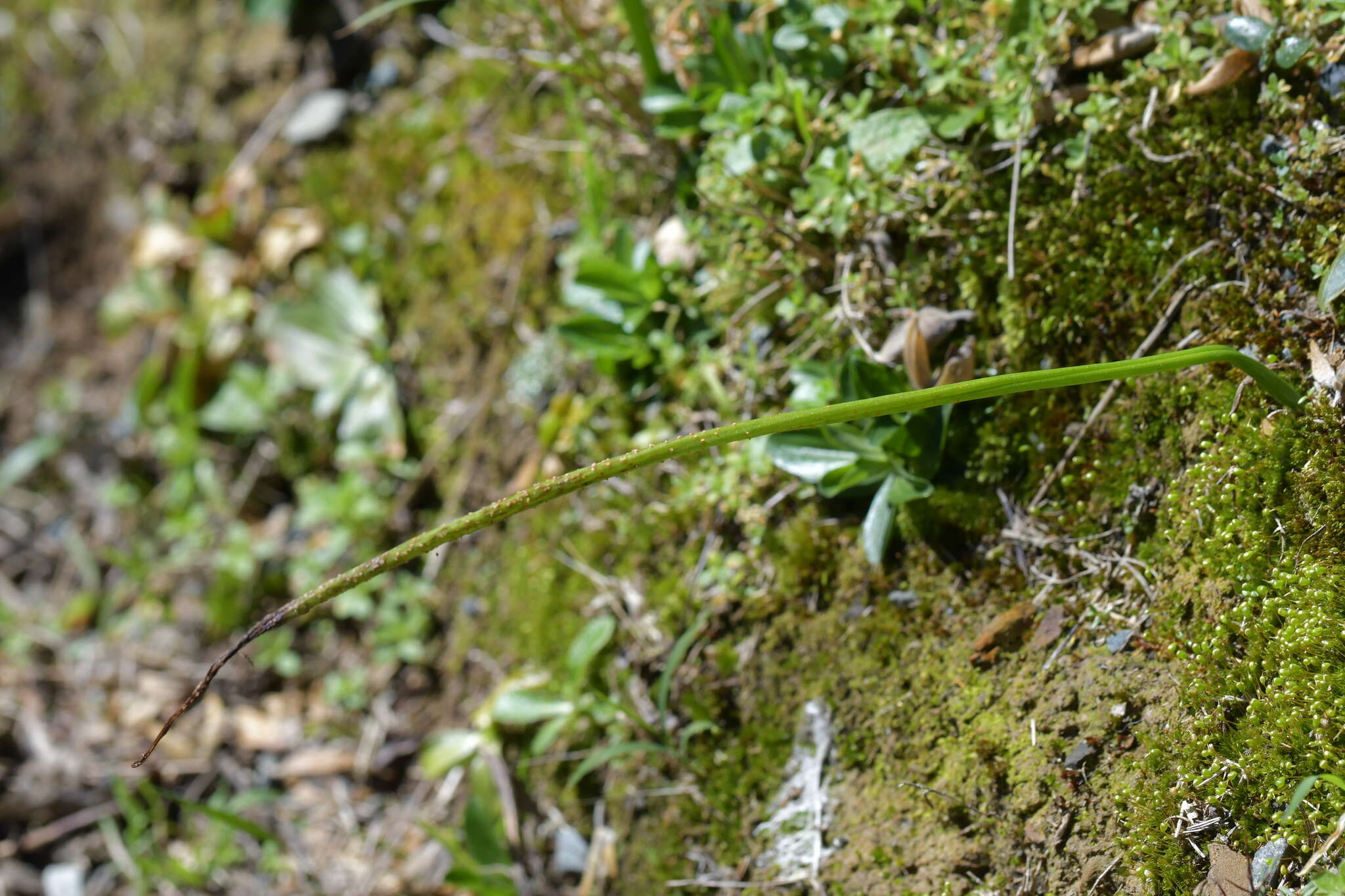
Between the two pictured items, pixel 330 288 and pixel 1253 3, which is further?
pixel 330 288

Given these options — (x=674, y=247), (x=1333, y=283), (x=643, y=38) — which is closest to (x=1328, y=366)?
(x=1333, y=283)

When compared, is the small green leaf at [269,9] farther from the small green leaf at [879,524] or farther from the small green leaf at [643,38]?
the small green leaf at [879,524]

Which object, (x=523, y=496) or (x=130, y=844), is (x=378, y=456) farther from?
(x=523, y=496)

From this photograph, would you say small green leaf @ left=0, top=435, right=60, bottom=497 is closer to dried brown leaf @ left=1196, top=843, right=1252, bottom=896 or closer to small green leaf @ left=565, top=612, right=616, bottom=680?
small green leaf @ left=565, top=612, right=616, bottom=680

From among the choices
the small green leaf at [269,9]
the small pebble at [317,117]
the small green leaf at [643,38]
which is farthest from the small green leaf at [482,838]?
the small green leaf at [269,9]

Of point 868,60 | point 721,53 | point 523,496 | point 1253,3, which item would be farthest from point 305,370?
point 1253,3

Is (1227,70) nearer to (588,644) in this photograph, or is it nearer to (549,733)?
(588,644)
